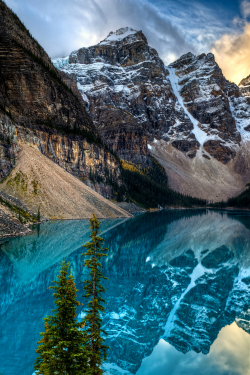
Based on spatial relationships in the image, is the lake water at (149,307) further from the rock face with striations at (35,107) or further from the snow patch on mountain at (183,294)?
the rock face with striations at (35,107)

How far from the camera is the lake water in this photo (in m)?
10.7

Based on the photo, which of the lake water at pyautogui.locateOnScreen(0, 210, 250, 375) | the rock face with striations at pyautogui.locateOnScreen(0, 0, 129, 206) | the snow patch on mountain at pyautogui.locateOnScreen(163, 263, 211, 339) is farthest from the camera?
the rock face with striations at pyautogui.locateOnScreen(0, 0, 129, 206)

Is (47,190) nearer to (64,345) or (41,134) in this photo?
(41,134)

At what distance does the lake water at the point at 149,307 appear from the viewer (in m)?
10.7

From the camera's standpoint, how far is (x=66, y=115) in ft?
294

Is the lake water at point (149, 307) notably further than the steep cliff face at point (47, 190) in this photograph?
No

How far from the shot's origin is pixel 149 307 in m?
16.0

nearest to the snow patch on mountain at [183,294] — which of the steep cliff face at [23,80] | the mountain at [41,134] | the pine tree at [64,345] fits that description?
the pine tree at [64,345]

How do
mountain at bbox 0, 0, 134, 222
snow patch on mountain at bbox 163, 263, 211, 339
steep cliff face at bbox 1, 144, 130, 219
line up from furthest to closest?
mountain at bbox 0, 0, 134, 222 → steep cliff face at bbox 1, 144, 130, 219 → snow patch on mountain at bbox 163, 263, 211, 339

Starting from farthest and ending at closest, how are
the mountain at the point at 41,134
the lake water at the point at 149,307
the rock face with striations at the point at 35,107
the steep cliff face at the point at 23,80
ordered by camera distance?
1. the steep cliff face at the point at 23,80
2. the rock face with striations at the point at 35,107
3. the mountain at the point at 41,134
4. the lake water at the point at 149,307

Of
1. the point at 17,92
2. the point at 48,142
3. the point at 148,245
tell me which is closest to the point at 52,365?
the point at 148,245

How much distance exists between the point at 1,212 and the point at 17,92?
171ft

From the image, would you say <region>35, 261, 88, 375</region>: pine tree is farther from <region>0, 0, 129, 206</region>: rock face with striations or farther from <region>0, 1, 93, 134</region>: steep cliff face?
<region>0, 1, 93, 134</region>: steep cliff face

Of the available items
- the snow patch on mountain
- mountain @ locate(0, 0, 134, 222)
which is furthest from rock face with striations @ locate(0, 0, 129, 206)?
the snow patch on mountain
